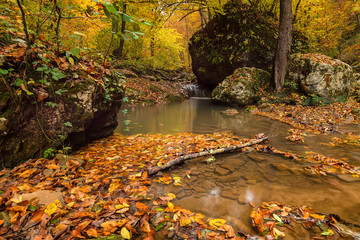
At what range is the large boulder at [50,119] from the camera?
92.0 inches

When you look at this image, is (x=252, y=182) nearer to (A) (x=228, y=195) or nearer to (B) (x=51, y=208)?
(A) (x=228, y=195)

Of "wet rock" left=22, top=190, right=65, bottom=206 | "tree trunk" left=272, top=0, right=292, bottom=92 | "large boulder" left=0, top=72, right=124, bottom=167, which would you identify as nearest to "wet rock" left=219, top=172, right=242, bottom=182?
"wet rock" left=22, top=190, right=65, bottom=206

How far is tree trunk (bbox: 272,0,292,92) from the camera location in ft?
26.6

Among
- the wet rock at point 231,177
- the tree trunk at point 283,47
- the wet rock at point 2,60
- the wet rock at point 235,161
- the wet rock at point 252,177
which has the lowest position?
the wet rock at point 231,177

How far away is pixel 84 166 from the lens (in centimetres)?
275

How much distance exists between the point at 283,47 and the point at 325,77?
248cm

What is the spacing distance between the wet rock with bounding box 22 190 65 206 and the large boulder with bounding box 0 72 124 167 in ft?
3.31

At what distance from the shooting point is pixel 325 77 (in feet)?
26.9

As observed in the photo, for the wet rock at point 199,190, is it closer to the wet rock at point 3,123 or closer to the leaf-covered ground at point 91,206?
the leaf-covered ground at point 91,206

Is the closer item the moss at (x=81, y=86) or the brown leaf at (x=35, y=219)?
the brown leaf at (x=35, y=219)

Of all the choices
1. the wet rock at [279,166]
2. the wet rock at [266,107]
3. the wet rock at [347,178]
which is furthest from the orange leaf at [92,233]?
the wet rock at [266,107]

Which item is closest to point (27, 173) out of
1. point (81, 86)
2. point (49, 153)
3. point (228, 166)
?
point (49, 153)

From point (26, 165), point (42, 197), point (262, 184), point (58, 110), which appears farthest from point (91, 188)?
point (262, 184)

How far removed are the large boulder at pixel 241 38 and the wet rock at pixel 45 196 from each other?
12.0 m
